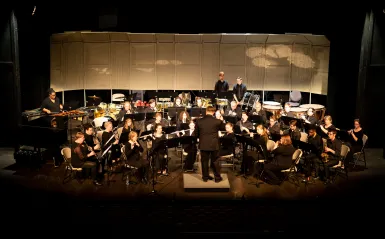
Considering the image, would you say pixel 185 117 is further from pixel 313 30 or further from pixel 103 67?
pixel 103 67

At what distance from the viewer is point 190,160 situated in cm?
1127

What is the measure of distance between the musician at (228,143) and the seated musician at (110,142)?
7.88 ft

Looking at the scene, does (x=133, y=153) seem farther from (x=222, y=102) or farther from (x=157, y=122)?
(x=222, y=102)

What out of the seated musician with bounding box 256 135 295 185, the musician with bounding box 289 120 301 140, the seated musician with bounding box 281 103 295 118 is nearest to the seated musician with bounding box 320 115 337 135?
the musician with bounding box 289 120 301 140

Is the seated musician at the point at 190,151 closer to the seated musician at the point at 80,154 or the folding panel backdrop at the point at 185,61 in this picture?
the seated musician at the point at 80,154

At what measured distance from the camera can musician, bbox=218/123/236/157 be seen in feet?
34.7

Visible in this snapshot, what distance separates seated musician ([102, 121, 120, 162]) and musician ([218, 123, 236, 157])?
2.40 metres

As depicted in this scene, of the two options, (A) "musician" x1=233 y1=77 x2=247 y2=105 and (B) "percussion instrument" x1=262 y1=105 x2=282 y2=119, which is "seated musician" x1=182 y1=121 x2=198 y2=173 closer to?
(B) "percussion instrument" x1=262 y1=105 x2=282 y2=119

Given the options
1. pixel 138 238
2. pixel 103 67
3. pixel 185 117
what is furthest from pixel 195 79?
pixel 138 238

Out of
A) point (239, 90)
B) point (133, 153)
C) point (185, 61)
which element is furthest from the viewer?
point (185, 61)

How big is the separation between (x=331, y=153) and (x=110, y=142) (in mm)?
5146

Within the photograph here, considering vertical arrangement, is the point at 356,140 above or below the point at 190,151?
above

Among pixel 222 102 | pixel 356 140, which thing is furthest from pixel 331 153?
pixel 222 102

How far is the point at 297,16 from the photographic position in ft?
46.0
